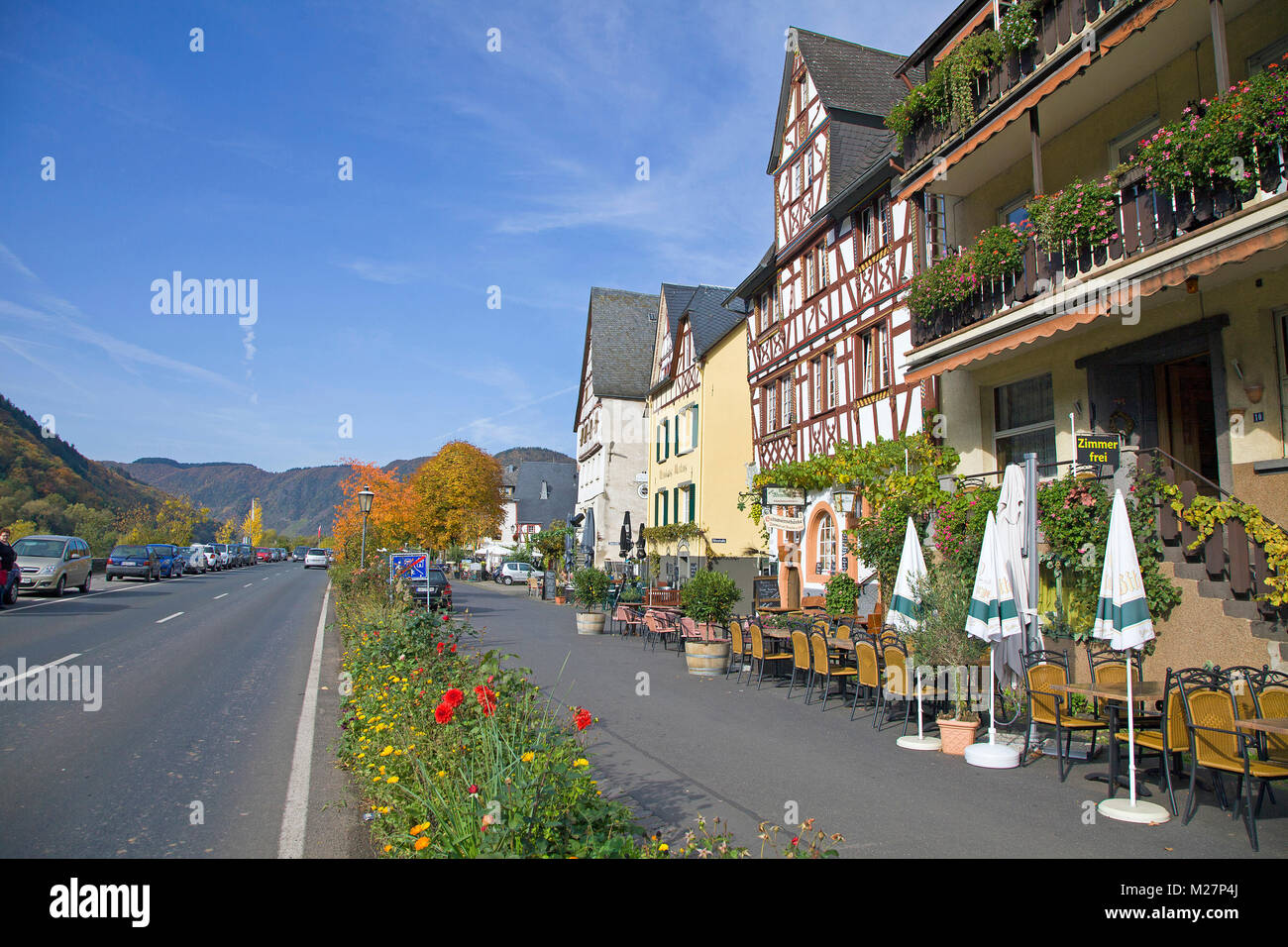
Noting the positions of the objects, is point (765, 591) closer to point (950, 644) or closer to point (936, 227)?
point (936, 227)

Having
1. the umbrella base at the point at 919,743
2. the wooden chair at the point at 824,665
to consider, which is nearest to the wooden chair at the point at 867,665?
the wooden chair at the point at 824,665

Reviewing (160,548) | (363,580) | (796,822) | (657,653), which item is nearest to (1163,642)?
(796,822)

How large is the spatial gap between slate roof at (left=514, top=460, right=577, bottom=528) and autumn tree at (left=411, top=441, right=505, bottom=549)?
850 inches

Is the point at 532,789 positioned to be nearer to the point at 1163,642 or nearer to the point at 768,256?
the point at 1163,642

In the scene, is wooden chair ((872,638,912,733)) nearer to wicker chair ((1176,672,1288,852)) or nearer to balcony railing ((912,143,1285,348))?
wicker chair ((1176,672,1288,852))

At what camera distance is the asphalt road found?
4.85m

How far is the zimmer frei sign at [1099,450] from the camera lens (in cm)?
910

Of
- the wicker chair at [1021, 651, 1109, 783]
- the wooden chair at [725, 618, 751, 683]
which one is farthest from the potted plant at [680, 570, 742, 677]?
the wicker chair at [1021, 651, 1109, 783]

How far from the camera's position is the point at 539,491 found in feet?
282

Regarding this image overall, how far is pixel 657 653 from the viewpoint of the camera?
1623 centimetres

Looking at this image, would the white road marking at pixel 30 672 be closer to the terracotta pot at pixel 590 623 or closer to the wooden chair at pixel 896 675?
the wooden chair at pixel 896 675

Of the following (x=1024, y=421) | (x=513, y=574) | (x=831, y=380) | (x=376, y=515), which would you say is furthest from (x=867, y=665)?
(x=513, y=574)
